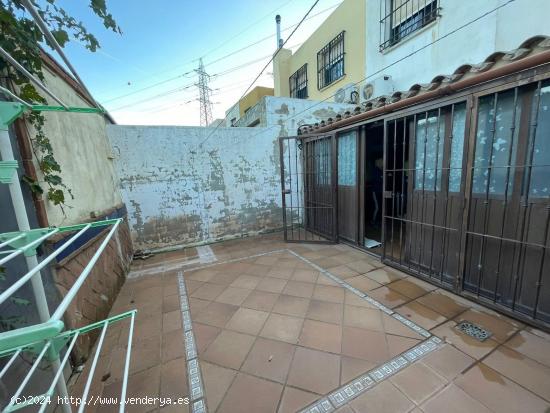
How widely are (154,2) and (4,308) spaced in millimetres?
3118

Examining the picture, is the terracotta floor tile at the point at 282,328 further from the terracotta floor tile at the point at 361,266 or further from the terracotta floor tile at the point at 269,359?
the terracotta floor tile at the point at 361,266

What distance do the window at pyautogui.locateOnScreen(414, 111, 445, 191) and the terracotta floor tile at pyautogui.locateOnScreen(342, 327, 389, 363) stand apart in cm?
178

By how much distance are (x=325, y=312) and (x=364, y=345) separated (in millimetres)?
507

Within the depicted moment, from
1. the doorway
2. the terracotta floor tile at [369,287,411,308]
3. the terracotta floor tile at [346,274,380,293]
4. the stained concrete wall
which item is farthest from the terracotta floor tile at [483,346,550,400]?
the stained concrete wall

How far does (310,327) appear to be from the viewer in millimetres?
2123

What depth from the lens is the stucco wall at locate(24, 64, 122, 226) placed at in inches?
81.7

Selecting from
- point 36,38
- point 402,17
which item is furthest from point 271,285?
point 402,17

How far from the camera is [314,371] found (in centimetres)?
166

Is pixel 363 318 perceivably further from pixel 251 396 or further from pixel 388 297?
pixel 251 396

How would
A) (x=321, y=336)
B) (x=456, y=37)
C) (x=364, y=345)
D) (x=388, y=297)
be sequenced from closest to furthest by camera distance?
(x=364, y=345) → (x=321, y=336) → (x=388, y=297) → (x=456, y=37)

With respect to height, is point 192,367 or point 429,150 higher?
point 429,150

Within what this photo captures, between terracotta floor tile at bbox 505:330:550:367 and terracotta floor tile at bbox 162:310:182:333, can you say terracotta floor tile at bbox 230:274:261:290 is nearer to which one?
terracotta floor tile at bbox 162:310:182:333

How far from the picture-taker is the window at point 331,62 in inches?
249

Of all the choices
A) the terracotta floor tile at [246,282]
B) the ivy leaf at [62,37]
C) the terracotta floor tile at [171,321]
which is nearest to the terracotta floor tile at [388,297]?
the terracotta floor tile at [246,282]
